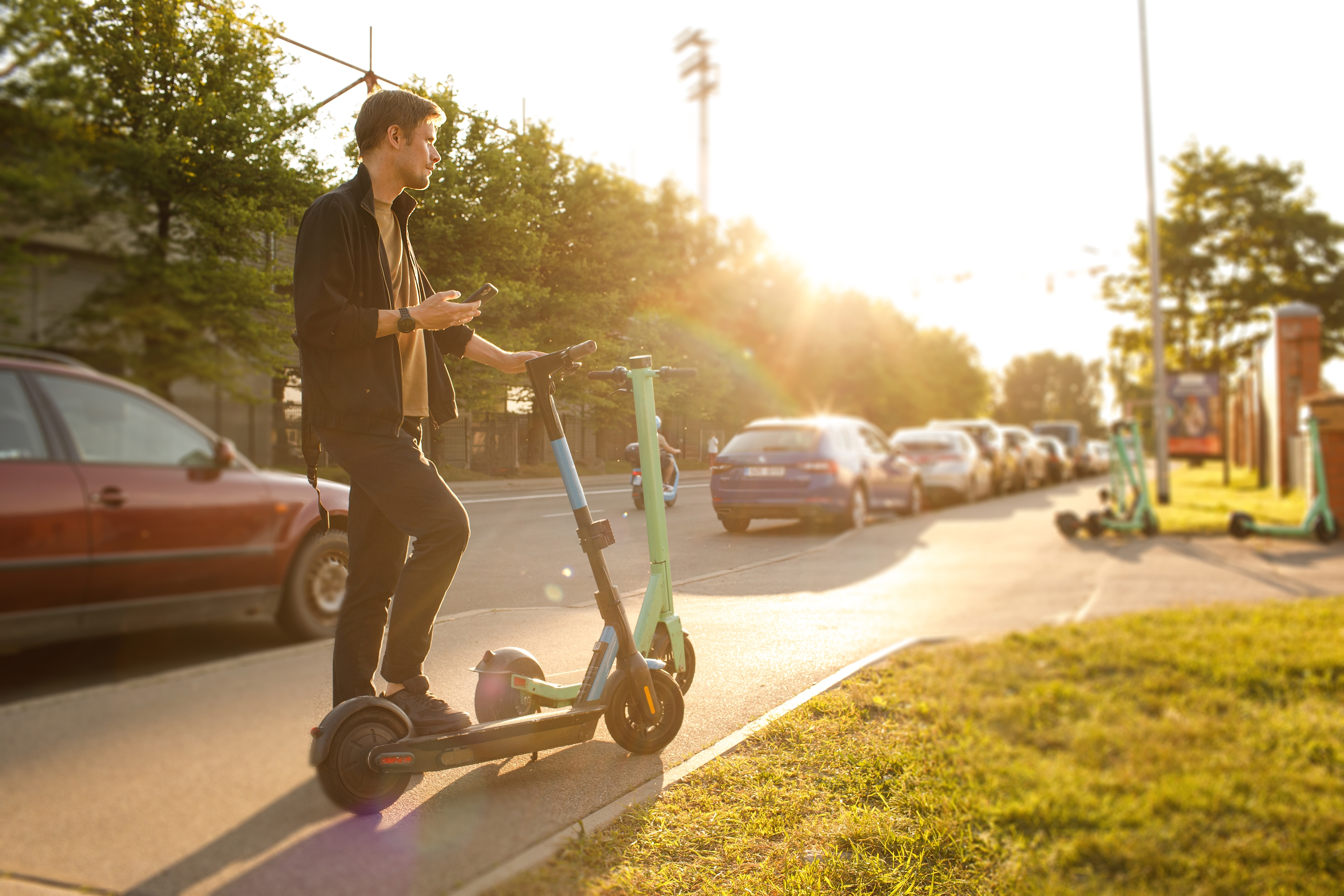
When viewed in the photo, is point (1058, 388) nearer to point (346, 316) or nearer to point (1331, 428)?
point (1331, 428)

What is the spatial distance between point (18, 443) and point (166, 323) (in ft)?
0.62

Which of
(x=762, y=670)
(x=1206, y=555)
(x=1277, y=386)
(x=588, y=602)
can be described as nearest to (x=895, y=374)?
(x=762, y=670)

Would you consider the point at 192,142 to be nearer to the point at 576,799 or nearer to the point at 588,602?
the point at 588,602

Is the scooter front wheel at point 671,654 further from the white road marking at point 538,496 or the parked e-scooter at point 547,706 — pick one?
the white road marking at point 538,496

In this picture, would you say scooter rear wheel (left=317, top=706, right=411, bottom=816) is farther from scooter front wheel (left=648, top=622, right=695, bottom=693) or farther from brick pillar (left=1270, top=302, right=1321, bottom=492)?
brick pillar (left=1270, top=302, right=1321, bottom=492)

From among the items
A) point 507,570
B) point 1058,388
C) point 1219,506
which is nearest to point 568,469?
point 507,570

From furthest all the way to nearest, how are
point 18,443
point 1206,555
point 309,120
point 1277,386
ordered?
point 1277,386 → point 1206,555 → point 309,120 → point 18,443

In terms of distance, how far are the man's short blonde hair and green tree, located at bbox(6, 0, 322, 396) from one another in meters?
0.11

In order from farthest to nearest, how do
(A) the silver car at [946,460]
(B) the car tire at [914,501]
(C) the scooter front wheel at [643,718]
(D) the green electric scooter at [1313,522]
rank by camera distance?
(A) the silver car at [946,460], (D) the green electric scooter at [1313,522], (B) the car tire at [914,501], (C) the scooter front wheel at [643,718]

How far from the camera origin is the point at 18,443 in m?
0.96

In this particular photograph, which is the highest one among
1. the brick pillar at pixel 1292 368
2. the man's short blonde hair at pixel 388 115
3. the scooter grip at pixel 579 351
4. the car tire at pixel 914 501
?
the brick pillar at pixel 1292 368

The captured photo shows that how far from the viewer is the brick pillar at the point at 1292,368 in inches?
1072

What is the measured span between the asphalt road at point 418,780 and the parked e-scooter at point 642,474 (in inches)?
1.1

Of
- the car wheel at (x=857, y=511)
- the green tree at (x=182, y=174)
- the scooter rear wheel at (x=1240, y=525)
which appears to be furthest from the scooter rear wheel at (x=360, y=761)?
the scooter rear wheel at (x=1240, y=525)
